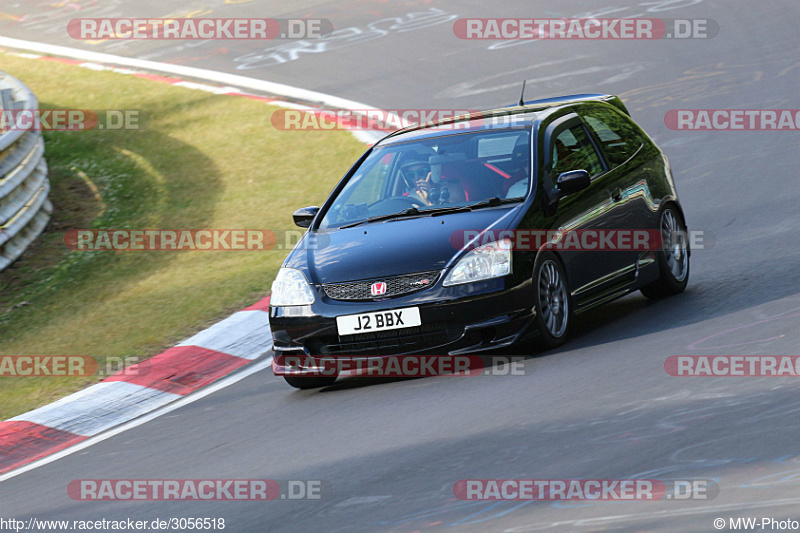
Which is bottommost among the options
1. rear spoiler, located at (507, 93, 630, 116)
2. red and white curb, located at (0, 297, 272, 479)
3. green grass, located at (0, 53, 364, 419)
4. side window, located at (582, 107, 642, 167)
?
green grass, located at (0, 53, 364, 419)

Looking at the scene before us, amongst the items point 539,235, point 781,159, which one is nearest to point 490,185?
point 539,235

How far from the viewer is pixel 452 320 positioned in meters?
7.39

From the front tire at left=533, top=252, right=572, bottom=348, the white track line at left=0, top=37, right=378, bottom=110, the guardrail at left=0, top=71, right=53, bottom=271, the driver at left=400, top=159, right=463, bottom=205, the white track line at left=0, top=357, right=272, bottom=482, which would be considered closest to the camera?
the white track line at left=0, top=357, right=272, bottom=482

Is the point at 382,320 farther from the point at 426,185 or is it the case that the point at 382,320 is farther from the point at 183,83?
the point at 183,83

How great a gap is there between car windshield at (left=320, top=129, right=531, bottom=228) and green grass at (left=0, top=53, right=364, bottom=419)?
6.64ft

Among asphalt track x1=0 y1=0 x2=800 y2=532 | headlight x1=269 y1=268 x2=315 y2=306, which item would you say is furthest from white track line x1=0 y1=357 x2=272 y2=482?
headlight x1=269 y1=268 x2=315 y2=306

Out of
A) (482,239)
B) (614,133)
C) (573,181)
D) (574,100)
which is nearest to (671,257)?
(614,133)

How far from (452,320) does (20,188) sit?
7243mm

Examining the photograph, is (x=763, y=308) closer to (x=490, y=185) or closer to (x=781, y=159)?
(x=490, y=185)

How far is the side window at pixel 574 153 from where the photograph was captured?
8.44 metres

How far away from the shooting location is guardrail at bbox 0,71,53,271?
1249 centimetres

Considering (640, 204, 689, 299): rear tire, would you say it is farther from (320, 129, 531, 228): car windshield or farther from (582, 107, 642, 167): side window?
(320, 129, 531, 228): car windshield

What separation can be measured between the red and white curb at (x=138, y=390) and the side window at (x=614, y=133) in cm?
292

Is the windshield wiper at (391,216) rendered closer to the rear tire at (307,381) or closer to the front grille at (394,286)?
the front grille at (394,286)
